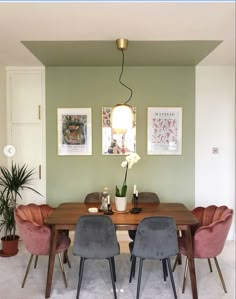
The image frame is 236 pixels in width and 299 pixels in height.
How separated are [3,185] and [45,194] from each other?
0.52 metres

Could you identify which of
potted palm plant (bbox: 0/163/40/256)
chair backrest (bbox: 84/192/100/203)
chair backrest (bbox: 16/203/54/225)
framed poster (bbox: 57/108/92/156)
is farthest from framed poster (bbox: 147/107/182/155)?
potted palm plant (bbox: 0/163/40/256)

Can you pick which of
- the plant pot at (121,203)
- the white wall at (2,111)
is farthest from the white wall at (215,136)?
the white wall at (2,111)

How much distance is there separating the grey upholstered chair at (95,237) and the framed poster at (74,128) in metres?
1.47

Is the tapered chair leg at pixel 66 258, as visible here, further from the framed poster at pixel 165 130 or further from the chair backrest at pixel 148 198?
the framed poster at pixel 165 130

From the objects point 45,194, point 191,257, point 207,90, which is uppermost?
point 207,90

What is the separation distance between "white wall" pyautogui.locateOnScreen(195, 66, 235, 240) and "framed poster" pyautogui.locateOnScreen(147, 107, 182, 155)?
0.78 ft

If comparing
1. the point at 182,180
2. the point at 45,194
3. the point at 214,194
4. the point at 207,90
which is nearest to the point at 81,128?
the point at 45,194

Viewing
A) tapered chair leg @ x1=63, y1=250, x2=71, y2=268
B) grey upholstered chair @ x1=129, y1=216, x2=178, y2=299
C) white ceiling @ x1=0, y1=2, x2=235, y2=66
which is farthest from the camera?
tapered chair leg @ x1=63, y1=250, x2=71, y2=268

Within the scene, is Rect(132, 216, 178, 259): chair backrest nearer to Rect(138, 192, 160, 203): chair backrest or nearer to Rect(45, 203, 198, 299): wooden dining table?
Rect(45, 203, 198, 299): wooden dining table

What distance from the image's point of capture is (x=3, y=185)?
320 centimetres

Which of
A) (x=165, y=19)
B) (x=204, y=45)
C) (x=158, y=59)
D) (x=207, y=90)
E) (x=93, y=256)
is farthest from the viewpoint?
(x=207, y=90)

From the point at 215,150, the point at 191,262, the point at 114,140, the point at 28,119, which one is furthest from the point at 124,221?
the point at 28,119

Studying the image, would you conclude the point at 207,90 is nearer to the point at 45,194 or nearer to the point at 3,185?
the point at 45,194

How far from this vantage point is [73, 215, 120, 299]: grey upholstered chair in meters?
2.08
